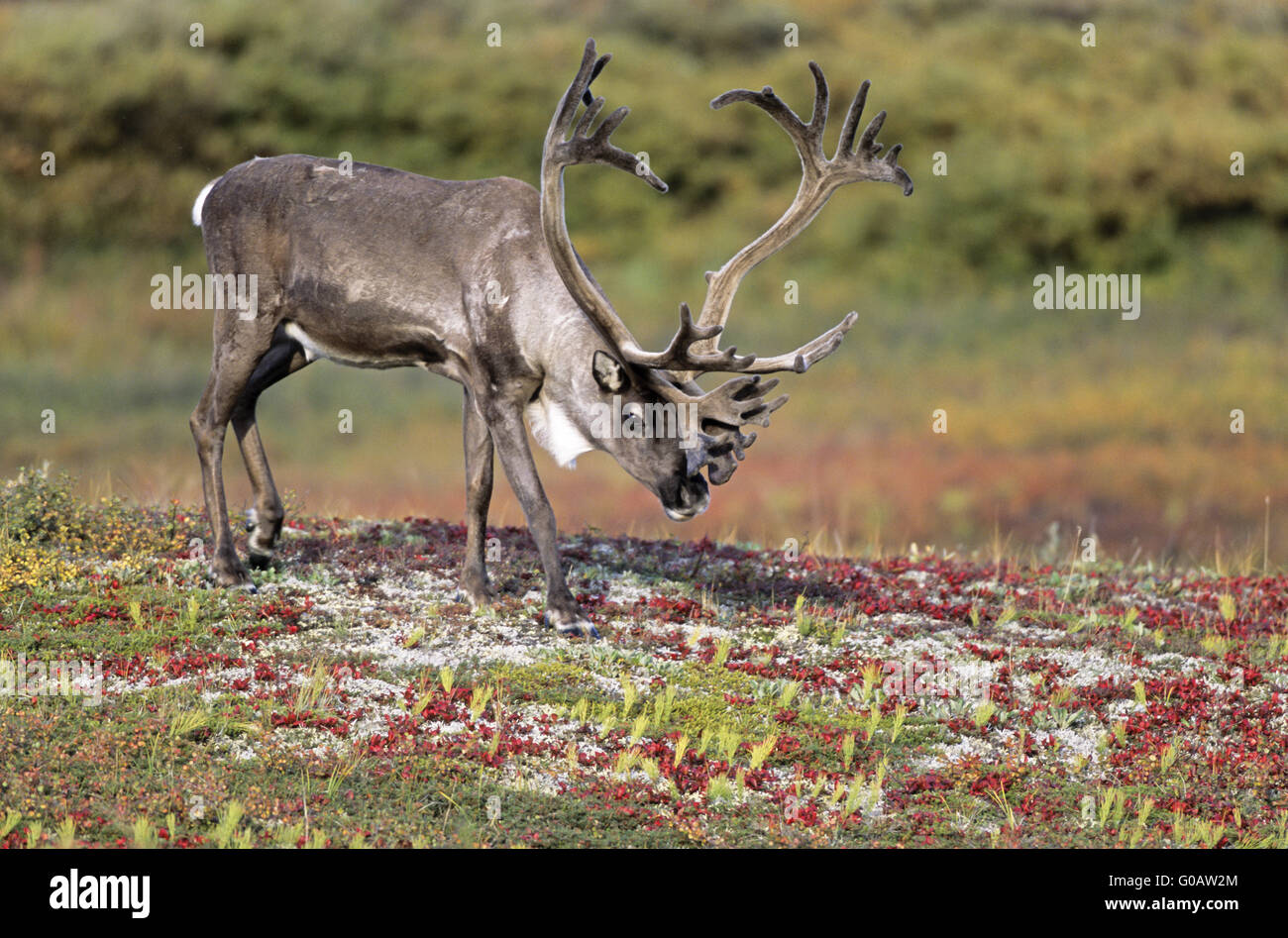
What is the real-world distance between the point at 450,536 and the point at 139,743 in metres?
6.88

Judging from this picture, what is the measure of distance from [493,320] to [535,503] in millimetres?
1547

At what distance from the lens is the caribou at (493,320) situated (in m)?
11.5

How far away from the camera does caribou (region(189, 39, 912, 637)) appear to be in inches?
454

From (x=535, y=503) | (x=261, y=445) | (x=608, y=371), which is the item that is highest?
(x=608, y=371)

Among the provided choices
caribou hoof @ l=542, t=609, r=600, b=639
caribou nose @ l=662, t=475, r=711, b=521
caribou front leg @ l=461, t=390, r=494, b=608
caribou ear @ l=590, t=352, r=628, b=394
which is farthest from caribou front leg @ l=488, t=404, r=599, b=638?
caribou nose @ l=662, t=475, r=711, b=521

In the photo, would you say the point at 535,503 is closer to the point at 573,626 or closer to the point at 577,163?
the point at 573,626

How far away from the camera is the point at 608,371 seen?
11656mm

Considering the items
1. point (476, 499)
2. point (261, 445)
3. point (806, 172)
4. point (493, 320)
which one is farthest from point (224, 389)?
point (806, 172)

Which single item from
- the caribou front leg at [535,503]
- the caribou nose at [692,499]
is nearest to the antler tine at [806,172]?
the caribou nose at [692,499]

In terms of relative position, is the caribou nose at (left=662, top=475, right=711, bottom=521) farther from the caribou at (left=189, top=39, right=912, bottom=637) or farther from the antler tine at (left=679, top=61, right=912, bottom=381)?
the antler tine at (left=679, top=61, right=912, bottom=381)

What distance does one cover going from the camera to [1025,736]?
35.7 feet

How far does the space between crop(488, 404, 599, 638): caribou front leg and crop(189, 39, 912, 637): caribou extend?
0.01 m

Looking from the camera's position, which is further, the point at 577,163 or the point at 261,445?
the point at 261,445

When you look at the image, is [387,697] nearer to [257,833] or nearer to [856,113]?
[257,833]
